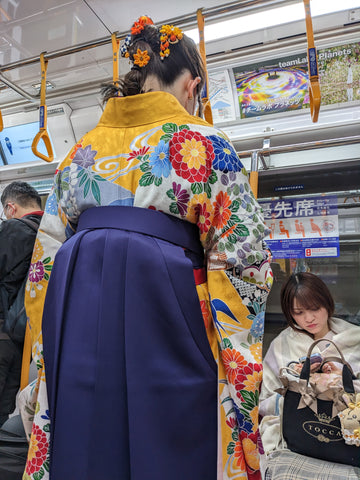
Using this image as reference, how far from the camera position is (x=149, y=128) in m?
1.03

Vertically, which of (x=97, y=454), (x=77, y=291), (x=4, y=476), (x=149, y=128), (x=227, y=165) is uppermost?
(x=149, y=128)

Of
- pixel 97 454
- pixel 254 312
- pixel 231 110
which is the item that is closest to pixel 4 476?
pixel 97 454

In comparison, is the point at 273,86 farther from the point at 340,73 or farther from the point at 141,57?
the point at 141,57

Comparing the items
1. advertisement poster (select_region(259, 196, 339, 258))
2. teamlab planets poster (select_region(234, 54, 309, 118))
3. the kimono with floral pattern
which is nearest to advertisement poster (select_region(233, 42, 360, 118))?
teamlab planets poster (select_region(234, 54, 309, 118))

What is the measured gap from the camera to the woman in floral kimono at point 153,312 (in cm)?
83

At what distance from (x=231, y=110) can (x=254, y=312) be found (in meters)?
2.31

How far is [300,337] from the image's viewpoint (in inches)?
79.8

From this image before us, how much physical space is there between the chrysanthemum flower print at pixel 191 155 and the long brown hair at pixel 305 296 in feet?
4.29

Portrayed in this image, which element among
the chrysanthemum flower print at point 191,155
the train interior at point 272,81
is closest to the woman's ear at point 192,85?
the chrysanthemum flower print at point 191,155

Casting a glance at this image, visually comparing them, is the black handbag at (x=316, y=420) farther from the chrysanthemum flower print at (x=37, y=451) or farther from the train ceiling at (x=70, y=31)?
the train ceiling at (x=70, y=31)

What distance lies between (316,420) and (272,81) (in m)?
2.26

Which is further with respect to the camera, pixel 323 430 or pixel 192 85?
pixel 323 430

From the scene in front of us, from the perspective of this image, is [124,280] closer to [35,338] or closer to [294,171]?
[35,338]

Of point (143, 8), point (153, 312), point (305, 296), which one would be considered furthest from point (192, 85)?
point (143, 8)
